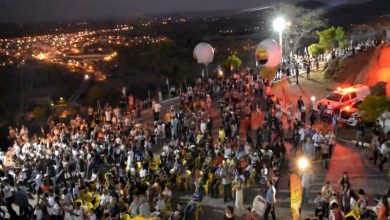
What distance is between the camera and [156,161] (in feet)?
52.0

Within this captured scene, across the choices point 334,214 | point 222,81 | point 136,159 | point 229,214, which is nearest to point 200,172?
point 136,159

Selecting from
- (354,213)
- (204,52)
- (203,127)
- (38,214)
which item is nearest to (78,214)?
(38,214)

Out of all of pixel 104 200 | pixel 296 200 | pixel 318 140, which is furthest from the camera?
pixel 318 140

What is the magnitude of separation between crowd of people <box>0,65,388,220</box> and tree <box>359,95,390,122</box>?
245cm

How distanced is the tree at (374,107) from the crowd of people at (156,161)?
96.6 inches

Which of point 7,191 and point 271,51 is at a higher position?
point 271,51

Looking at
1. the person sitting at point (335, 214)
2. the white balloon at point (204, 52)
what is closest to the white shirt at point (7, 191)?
the white balloon at point (204, 52)

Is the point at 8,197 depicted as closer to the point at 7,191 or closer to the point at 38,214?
the point at 7,191

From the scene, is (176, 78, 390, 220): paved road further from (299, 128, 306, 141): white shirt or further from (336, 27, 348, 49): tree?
(336, 27, 348, 49): tree

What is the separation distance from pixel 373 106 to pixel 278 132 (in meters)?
3.68

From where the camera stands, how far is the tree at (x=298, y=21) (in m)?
41.6

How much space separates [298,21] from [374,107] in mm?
25653

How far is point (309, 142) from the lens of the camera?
1532 cm

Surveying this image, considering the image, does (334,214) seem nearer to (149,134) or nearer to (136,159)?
(136,159)
